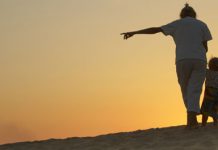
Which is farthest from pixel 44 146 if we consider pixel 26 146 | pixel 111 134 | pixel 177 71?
pixel 177 71

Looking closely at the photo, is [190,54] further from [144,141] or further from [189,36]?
[144,141]

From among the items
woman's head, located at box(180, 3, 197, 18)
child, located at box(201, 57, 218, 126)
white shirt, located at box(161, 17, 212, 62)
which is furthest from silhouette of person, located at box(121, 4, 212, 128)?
child, located at box(201, 57, 218, 126)

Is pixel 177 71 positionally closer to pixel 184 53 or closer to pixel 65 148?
pixel 184 53

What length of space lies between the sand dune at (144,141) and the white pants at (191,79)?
0.45 m

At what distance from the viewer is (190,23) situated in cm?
999

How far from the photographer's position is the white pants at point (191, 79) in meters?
9.82

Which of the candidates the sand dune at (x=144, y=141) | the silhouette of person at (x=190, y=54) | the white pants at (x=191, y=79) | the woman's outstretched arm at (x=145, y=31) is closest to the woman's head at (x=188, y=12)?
the silhouette of person at (x=190, y=54)

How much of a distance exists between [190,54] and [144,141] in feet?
5.46

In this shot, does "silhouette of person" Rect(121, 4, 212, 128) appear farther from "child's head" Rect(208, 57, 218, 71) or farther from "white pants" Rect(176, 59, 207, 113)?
"child's head" Rect(208, 57, 218, 71)

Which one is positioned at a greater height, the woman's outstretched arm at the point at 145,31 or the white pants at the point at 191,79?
the woman's outstretched arm at the point at 145,31

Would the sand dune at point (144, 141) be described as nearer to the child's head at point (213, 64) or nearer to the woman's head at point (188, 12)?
the child's head at point (213, 64)

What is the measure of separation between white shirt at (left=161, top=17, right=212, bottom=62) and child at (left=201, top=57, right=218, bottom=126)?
53 centimetres

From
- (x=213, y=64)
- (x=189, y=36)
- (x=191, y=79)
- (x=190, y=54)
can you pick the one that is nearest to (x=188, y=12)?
(x=189, y=36)

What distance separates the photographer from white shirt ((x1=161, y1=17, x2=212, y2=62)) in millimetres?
9875
